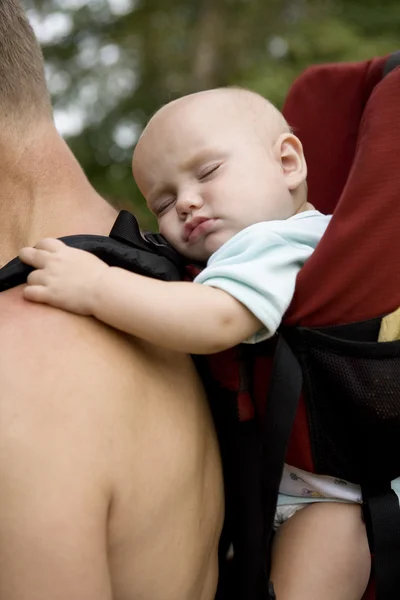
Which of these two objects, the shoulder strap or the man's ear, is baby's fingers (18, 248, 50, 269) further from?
the man's ear

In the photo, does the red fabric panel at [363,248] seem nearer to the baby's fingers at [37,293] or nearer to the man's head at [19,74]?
the baby's fingers at [37,293]

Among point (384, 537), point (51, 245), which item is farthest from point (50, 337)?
point (384, 537)

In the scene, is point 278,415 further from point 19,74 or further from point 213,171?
point 19,74

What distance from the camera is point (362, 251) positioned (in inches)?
61.3

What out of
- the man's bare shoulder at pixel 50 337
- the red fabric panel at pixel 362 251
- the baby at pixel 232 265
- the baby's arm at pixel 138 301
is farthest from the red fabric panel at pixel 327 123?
the man's bare shoulder at pixel 50 337

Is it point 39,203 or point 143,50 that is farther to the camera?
point 143,50

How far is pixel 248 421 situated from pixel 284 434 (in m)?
0.18

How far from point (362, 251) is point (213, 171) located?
1.26ft

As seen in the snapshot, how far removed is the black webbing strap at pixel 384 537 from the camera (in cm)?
162

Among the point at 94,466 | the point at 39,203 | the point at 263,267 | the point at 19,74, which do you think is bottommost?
the point at 94,466

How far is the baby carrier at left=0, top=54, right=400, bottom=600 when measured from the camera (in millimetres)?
1516

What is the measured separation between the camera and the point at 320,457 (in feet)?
5.22

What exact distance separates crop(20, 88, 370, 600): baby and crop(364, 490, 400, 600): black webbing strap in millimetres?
40

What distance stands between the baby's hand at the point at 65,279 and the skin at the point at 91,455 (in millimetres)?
23
